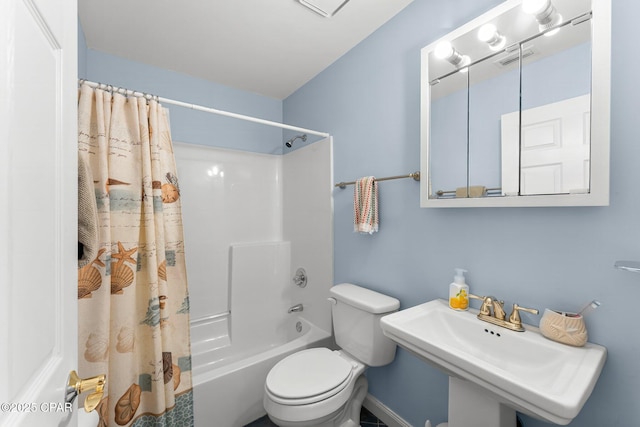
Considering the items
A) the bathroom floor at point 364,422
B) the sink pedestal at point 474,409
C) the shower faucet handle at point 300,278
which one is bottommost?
the bathroom floor at point 364,422

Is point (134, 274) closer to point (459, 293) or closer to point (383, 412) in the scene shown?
point (459, 293)

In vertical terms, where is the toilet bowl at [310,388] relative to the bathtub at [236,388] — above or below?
above

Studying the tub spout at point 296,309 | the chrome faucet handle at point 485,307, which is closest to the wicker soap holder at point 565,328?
the chrome faucet handle at point 485,307

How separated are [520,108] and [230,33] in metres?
1.65

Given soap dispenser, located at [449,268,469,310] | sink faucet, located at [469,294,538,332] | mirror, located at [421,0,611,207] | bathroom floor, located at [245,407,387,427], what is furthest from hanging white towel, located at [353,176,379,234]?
bathroom floor, located at [245,407,387,427]

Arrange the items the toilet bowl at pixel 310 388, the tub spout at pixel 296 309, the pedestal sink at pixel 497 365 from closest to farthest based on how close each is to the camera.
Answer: the pedestal sink at pixel 497 365 → the toilet bowl at pixel 310 388 → the tub spout at pixel 296 309

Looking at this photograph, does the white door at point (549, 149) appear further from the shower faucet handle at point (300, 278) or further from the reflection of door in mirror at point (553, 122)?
the shower faucet handle at point (300, 278)

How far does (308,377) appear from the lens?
1.35 meters

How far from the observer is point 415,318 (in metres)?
1.15

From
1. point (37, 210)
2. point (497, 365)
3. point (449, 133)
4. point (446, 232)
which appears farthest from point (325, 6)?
point (497, 365)

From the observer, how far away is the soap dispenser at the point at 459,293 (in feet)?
3.86

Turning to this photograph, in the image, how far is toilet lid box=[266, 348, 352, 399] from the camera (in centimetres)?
126

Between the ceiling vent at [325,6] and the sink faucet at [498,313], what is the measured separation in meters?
1.61

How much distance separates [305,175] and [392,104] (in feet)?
3.15
